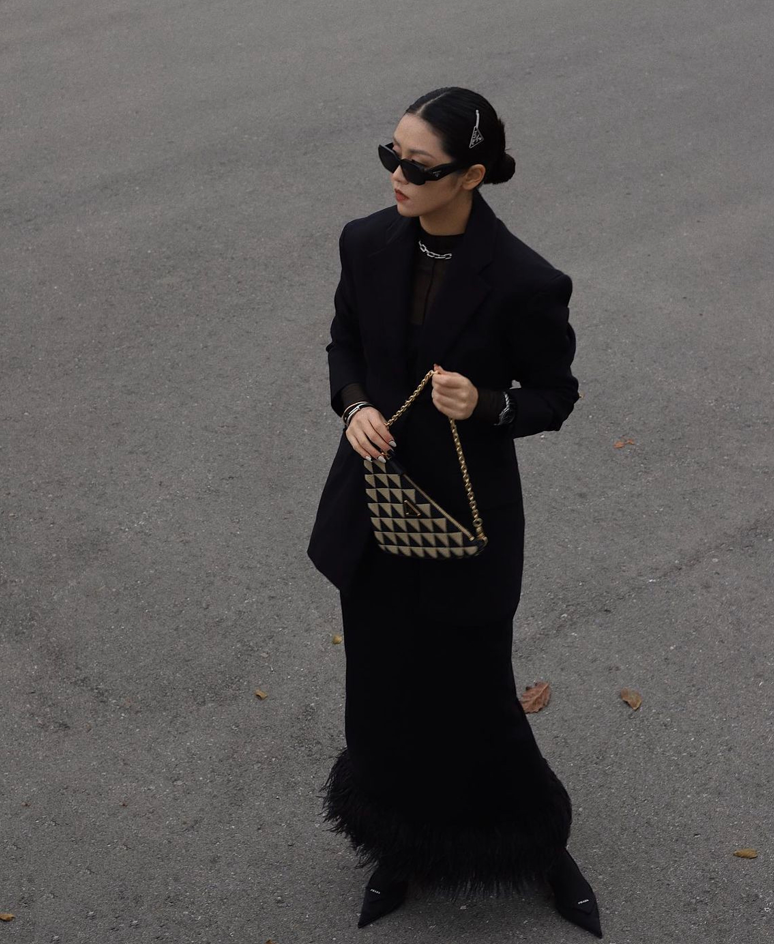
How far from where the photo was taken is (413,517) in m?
3.14

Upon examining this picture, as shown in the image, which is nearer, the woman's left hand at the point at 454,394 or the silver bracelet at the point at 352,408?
the woman's left hand at the point at 454,394

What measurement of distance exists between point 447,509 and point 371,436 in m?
0.31

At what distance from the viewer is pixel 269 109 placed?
912 cm

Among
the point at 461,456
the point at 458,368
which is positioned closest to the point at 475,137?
the point at 458,368

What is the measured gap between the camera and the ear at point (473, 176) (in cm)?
292

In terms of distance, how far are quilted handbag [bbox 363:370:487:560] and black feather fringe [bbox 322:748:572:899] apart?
945 mm

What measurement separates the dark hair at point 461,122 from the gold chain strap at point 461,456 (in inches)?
20.2

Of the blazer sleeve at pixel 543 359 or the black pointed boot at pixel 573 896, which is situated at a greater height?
the blazer sleeve at pixel 543 359

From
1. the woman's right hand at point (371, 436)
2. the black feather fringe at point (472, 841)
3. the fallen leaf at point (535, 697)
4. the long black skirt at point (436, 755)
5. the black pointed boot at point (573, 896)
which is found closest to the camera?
the woman's right hand at point (371, 436)

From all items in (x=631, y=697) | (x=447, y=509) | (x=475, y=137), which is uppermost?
(x=475, y=137)

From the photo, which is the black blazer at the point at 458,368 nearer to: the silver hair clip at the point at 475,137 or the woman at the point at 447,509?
the woman at the point at 447,509

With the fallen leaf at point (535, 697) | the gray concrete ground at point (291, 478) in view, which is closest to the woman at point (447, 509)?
the gray concrete ground at point (291, 478)

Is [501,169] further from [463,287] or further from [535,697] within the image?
[535,697]

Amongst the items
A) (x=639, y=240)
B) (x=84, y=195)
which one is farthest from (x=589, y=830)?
(x=84, y=195)
